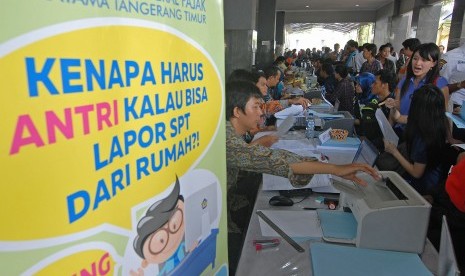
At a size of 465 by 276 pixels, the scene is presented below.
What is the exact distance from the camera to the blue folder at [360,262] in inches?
44.0

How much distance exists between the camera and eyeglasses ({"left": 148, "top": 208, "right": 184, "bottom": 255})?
0.73 m

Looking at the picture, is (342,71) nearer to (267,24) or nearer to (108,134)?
(108,134)

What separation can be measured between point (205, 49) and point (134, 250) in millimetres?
472

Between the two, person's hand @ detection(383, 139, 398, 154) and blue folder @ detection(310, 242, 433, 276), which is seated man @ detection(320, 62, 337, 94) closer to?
person's hand @ detection(383, 139, 398, 154)

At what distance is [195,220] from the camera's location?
875mm

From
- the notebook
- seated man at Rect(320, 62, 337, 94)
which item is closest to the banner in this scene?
the notebook

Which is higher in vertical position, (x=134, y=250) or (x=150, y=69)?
(x=150, y=69)

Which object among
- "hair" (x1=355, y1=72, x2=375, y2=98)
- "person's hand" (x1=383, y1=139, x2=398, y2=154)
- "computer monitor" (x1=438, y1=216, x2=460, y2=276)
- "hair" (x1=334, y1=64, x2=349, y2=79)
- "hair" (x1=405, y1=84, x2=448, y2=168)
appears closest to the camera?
"computer monitor" (x1=438, y1=216, x2=460, y2=276)

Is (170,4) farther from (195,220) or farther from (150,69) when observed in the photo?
(195,220)

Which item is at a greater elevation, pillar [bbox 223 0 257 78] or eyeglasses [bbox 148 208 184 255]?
pillar [bbox 223 0 257 78]

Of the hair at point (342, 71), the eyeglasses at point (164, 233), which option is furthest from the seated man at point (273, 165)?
the hair at point (342, 71)

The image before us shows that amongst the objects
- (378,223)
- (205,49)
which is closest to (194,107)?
(205,49)

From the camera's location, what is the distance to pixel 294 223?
1.50 m

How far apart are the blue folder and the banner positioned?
435 millimetres
